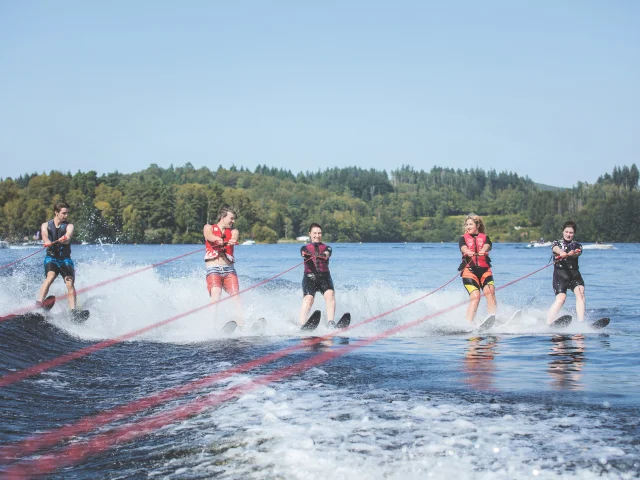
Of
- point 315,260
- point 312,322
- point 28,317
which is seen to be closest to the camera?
point 28,317

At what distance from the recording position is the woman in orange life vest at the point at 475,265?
11.5 metres

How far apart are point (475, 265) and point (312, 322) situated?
113 inches

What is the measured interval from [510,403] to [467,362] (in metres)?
2.45

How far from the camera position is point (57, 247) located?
10992 millimetres

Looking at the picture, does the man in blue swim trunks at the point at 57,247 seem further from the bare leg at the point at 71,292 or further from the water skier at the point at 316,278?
the water skier at the point at 316,278

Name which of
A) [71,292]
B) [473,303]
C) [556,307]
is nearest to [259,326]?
[71,292]

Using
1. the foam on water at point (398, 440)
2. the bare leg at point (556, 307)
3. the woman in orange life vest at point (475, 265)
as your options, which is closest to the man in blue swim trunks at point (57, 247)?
the foam on water at point (398, 440)

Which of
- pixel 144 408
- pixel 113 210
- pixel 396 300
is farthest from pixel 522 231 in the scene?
pixel 144 408

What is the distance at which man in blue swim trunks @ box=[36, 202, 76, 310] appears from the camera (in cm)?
1090

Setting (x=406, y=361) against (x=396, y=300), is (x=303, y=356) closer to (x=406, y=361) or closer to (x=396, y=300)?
(x=406, y=361)

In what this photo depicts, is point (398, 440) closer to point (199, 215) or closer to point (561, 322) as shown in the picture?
point (561, 322)

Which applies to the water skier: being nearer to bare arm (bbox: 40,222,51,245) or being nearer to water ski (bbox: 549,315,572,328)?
water ski (bbox: 549,315,572,328)

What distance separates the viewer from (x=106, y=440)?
4887mm

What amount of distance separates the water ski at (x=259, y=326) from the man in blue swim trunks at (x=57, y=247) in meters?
2.93
